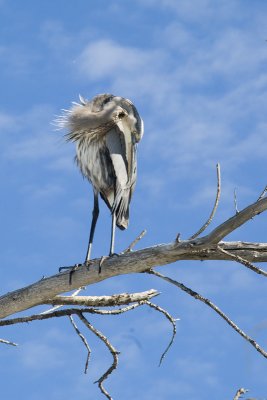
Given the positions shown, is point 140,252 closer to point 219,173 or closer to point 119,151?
point 219,173

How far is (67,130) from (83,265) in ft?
5.23

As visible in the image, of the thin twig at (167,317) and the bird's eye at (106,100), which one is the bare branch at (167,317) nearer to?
the thin twig at (167,317)

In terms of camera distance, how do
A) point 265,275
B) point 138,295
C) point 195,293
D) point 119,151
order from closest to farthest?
point 265,275 → point 195,293 → point 138,295 → point 119,151

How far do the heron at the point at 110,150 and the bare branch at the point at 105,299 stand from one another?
1.71 feet

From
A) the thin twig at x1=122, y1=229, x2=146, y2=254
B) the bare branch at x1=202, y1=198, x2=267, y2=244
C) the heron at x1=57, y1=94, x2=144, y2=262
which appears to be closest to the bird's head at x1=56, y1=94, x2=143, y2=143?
the heron at x1=57, y1=94, x2=144, y2=262

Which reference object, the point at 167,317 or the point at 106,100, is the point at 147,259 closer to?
the point at 167,317

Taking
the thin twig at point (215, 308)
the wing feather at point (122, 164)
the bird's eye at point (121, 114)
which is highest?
the bird's eye at point (121, 114)

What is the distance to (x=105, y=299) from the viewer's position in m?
5.32

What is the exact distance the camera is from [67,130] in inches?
251

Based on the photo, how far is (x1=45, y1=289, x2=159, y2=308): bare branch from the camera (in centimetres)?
528

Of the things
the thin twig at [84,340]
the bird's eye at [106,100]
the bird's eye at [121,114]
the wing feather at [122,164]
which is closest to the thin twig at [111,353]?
the thin twig at [84,340]

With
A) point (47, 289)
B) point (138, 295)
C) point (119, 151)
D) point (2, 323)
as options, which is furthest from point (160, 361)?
point (119, 151)

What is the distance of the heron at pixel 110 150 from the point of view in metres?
6.05

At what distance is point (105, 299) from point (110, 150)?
1.31 m
